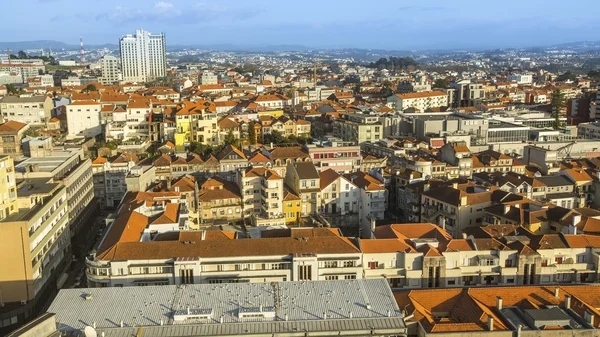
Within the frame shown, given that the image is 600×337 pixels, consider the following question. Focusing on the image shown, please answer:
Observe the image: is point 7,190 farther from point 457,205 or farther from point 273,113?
point 273,113

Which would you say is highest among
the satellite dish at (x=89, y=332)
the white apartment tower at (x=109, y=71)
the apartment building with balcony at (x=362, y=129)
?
the white apartment tower at (x=109, y=71)

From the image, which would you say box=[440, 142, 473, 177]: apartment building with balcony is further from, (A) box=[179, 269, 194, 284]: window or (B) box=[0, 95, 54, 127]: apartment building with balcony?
(B) box=[0, 95, 54, 127]: apartment building with balcony

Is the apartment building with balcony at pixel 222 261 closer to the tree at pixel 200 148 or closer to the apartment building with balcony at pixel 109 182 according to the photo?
the apartment building with balcony at pixel 109 182

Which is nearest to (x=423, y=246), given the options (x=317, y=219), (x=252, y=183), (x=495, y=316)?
(x=495, y=316)

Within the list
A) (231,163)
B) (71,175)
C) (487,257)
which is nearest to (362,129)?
(231,163)

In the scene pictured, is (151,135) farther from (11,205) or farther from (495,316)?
(495,316)

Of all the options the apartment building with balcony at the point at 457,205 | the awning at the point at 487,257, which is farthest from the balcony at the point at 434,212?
the awning at the point at 487,257

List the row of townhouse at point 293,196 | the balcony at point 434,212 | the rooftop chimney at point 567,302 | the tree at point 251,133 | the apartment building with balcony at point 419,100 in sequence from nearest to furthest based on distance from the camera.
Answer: the rooftop chimney at point 567,302 → the balcony at point 434,212 → the row of townhouse at point 293,196 → the tree at point 251,133 → the apartment building with balcony at point 419,100

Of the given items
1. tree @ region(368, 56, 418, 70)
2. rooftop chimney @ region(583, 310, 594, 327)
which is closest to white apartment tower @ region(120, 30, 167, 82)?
tree @ region(368, 56, 418, 70)
